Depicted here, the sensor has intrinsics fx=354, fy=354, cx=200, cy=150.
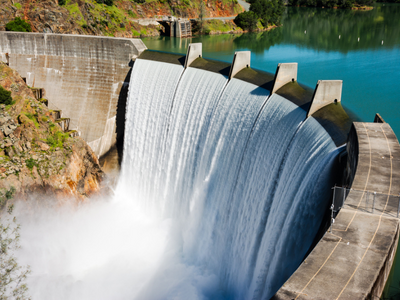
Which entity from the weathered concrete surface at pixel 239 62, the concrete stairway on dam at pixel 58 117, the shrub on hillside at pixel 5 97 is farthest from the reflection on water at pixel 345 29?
the shrub on hillside at pixel 5 97

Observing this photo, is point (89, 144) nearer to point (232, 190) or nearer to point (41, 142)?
point (41, 142)

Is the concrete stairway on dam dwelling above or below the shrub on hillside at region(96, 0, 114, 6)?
below

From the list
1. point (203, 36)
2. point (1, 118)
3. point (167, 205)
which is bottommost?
point (167, 205)

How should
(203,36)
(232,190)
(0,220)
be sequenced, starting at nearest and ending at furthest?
(232,190) → (0,220) → (203,36)

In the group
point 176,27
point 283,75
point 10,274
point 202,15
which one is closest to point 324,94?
point 283,75

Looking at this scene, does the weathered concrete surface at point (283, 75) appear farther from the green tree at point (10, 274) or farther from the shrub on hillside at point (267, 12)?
the shrub on hillside at point (267, 12)

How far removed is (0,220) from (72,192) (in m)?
4.07

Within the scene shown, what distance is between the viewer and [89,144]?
2322cm

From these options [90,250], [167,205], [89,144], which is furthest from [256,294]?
[89,144]

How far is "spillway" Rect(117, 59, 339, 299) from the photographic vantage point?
35.3 ft

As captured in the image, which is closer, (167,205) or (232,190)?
(232,190)

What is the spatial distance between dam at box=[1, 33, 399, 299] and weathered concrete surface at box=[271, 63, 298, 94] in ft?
0.16

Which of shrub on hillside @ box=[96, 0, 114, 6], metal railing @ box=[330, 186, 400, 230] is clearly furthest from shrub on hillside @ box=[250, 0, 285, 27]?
metal railing @ box=[330, 186, 400, 230]

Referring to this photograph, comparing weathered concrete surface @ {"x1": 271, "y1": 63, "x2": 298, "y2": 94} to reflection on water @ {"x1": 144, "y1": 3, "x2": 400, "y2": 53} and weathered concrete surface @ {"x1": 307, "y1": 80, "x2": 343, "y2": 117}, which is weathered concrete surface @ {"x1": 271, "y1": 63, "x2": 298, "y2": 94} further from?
reflection on water @ {"x1": 144, "y1": 3, "x2": 400, "y2": 53}
